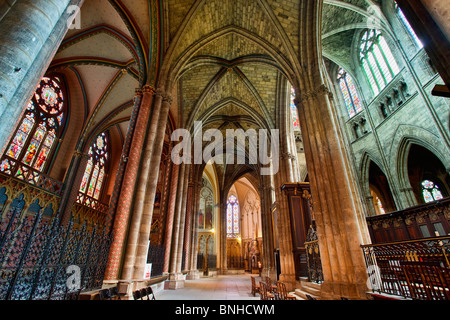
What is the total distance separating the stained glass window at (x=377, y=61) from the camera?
40.0 feet

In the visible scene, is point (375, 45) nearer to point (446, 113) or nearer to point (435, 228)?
point (446, 113)

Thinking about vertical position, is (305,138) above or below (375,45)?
below

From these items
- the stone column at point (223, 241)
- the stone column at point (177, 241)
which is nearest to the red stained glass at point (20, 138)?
the stone column at point (177, 241)

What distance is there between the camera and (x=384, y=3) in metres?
10.6

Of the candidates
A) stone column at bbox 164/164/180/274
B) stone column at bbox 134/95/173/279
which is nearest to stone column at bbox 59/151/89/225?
stone column at bbox 164/164/180/274

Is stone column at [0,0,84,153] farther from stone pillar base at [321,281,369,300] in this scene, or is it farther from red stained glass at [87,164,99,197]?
red stained glass at [87,164,99,197]

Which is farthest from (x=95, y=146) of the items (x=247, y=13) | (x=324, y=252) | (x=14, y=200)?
(x=324, y=252)

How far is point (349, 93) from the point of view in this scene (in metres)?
15.5

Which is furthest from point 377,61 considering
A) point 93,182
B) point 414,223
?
point 93,182

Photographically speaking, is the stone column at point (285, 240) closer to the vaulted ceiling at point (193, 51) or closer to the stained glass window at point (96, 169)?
the vaulted ceiling at point (193, 51)

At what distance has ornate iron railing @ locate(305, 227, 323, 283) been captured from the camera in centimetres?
678

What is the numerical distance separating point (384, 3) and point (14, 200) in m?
20.0

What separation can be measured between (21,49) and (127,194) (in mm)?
4368
